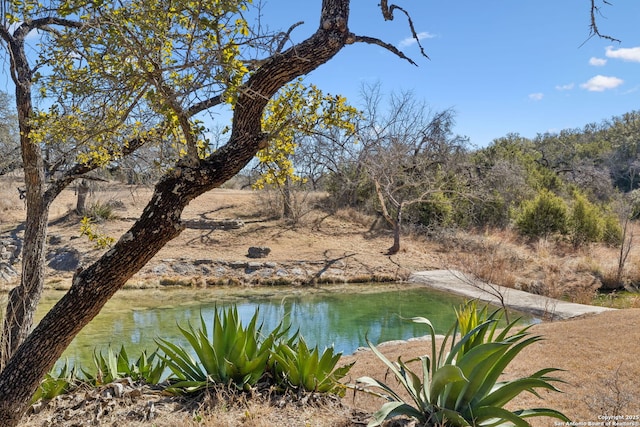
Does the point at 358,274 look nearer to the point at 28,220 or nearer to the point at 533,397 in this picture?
the point at 533,397

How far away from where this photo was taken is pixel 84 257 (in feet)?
52.7

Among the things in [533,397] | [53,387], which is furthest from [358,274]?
[53,387]

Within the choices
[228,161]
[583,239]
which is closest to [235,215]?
[583,239]

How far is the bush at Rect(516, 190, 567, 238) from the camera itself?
64.7ft

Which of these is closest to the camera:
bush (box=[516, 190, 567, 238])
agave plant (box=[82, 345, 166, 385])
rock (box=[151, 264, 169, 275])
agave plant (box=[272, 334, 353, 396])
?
agave plant (box=[272, 334, 353, 396])

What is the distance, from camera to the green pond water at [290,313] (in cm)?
955

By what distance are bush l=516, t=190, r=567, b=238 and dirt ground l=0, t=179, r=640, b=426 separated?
89 centimetres

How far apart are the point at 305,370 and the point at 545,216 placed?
18572 mm

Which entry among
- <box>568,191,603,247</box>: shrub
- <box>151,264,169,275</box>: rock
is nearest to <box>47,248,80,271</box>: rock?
<box>151,264,169,275</box>: rock

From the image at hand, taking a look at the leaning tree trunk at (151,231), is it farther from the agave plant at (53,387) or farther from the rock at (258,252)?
the rock at (258,252)

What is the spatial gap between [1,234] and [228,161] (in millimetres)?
18510

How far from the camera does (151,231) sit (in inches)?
118

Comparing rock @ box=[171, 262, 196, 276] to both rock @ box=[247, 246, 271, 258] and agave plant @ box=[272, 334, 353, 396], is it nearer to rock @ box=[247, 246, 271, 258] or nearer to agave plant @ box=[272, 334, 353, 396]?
rock @ box=[247, 246, 271, 258]

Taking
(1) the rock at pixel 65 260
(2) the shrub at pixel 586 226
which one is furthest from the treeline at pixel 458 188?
(1) the rock at pixel 65 260
